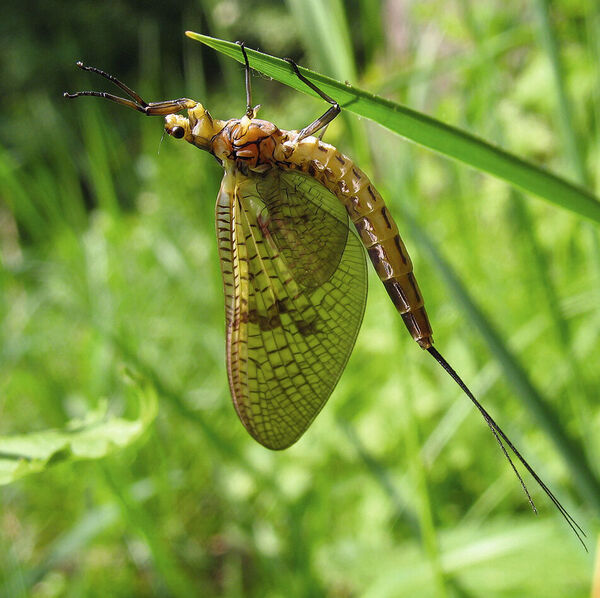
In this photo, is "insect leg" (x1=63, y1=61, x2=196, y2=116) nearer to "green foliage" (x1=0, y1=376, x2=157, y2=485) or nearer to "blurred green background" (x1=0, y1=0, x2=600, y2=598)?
"blurred green background" (x1=0, y1=0, x2=600, y2=598)

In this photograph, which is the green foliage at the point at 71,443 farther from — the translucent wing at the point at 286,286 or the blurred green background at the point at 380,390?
the blurred green background at the point at 380,390

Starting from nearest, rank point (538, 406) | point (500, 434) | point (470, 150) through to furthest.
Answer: point (470, 150) → point (500, 434) → point (538, 406)

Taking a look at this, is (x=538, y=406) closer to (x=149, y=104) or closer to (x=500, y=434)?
(x=500, y=434)

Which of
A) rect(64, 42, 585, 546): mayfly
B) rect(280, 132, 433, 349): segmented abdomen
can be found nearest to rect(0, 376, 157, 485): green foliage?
rect(64, 42, 585, 546): mayfly

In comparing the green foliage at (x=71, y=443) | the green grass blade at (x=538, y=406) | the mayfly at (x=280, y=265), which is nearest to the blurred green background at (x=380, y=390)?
the green grass blade at (x=538, y=406)

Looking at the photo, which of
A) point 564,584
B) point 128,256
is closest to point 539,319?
point 564,584

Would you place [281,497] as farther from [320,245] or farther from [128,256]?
[128,256]

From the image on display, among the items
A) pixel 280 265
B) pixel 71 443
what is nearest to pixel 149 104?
pixel 280 265
